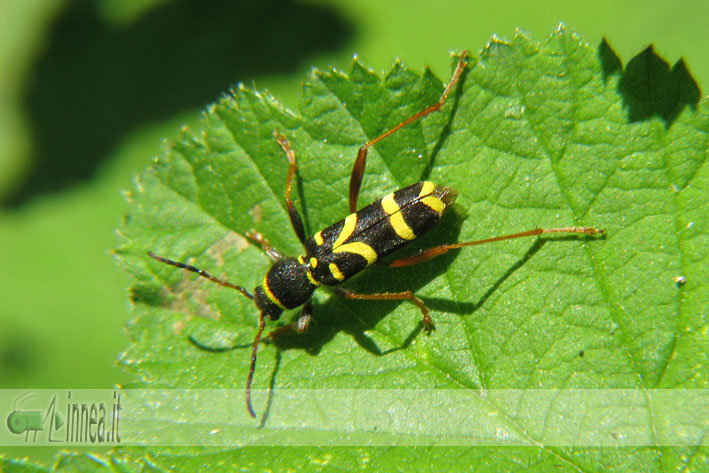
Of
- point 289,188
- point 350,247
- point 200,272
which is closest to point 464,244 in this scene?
point 350,247

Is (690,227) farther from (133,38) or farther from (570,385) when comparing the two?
(133,38)

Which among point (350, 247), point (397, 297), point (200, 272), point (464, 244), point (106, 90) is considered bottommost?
point (397, 297)

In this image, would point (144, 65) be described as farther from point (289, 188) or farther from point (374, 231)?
point (374, 231)

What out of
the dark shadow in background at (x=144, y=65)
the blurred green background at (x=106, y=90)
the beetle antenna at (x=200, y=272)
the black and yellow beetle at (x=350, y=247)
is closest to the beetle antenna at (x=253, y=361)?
the black and yellow beetle at (x=350, y=247)

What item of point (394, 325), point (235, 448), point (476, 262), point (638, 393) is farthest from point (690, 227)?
point (235, 448)

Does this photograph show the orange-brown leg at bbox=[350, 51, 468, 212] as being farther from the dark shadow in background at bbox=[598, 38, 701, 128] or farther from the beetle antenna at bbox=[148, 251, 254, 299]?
A: the beetle antenna at bbox=[148, 251, 254, 299]

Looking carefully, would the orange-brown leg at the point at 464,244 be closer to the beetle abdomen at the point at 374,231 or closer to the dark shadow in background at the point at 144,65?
the beetle abdomen at the point at 374,231
